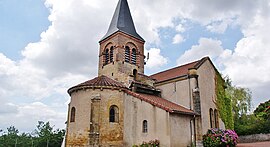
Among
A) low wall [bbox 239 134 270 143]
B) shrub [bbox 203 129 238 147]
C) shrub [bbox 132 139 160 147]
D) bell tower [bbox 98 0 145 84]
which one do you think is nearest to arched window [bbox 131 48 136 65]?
bell tower [bbox 98 0 145 84]

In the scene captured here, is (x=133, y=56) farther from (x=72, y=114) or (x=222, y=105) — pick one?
(x=222, y=105)

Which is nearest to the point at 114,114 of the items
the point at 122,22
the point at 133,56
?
the point at 133,56

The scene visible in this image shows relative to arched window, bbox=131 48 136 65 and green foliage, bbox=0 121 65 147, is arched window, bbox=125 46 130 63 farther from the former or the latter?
green foliage, bbox=0 121 65 147

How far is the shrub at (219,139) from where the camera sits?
1738 cm

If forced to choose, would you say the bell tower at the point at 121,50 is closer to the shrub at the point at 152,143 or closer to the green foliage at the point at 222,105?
the shrub at the point at 152,143

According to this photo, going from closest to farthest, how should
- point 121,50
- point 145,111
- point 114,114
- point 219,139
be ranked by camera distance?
point 219,139 < point 145,111 < point 114,114 < point 121,50

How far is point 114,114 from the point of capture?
1858cm

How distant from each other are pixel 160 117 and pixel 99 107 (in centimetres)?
484

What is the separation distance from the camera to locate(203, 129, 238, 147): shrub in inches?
684

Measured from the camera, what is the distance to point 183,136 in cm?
1733

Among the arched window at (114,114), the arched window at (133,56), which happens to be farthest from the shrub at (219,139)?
the arched window at (133,56)

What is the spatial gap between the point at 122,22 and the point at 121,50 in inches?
165

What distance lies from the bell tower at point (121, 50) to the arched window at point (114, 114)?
188 inches

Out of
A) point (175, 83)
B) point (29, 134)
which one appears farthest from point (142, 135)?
point (29, 134)
